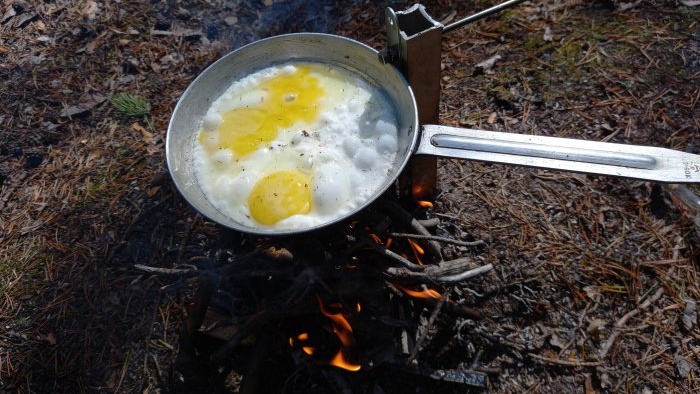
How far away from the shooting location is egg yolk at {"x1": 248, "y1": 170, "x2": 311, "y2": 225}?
2.17 metres

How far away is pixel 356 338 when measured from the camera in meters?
2.33

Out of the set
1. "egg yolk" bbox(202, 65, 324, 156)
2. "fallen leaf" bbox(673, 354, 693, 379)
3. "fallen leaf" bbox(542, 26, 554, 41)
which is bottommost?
"fallen leaf" bbox(673, 354, 693, 379)

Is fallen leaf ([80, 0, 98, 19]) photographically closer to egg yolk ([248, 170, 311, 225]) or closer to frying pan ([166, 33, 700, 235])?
frying pan ([166, 33, 700, 235])


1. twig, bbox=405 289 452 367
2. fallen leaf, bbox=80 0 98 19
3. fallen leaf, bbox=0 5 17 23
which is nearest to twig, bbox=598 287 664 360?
twig, bbox=405 289 452 367

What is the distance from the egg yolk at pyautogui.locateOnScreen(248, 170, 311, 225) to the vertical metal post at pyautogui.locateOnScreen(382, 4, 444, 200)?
67cm

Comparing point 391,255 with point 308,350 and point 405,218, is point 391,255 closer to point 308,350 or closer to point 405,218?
point 405,218

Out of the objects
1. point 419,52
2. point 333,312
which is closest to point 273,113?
point 419,52

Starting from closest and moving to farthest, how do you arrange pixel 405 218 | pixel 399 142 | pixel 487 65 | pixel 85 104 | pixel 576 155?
pixel 576 155
pixel 399 142
pixel 405 218
pixel 487 65
pixel 85 104

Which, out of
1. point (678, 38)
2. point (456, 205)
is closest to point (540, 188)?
point (456, 205)

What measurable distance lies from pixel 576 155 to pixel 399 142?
32.2 inches

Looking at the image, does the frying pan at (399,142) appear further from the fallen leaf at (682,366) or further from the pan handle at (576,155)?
the fallen leaf at (682,366)

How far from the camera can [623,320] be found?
2.35 meters

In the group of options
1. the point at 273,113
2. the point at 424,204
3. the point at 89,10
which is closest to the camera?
the point at 273,113

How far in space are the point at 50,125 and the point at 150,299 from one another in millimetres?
1848
